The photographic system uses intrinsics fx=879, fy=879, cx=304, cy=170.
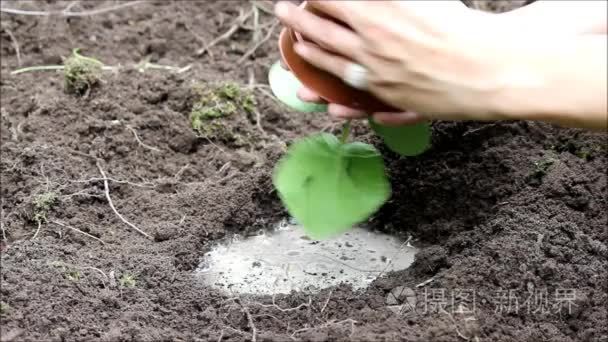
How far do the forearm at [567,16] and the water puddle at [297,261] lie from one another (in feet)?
1.97

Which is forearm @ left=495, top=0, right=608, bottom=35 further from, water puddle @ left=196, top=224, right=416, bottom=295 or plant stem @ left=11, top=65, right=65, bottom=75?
plant stem @ left=11, top=65, right=65, bottom=75

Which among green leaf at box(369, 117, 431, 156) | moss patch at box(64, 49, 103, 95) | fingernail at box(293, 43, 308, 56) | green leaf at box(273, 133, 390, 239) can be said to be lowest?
moss patch at box(64, 49, 103, 95)

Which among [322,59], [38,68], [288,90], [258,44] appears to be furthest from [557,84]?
[38,68]

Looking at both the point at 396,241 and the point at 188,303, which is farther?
the point at 396,241

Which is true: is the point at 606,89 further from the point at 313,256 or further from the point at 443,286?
the point at 313,256

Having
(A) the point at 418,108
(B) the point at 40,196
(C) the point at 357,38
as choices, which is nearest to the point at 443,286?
(A) the point at 418,108

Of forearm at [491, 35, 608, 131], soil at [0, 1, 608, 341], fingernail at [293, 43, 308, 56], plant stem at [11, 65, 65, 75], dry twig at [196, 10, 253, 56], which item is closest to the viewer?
forearm at [491, 35, 608, 131]

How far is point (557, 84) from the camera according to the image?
130cm

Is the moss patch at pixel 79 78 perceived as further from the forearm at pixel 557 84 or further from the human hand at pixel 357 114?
the forearm at pixel 557 84

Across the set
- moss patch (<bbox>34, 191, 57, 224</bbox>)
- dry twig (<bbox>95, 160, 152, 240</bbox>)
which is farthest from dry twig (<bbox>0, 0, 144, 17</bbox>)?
moss patch (<bbox>34, 191, 57, 224</bbox>)

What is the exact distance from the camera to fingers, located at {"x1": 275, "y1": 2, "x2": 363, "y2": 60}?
1349 millimetres

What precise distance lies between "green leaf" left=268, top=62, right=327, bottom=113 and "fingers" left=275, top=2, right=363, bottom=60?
0.71 feet

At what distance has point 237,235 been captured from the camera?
6.31 ft

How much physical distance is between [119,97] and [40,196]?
41 centimetres
